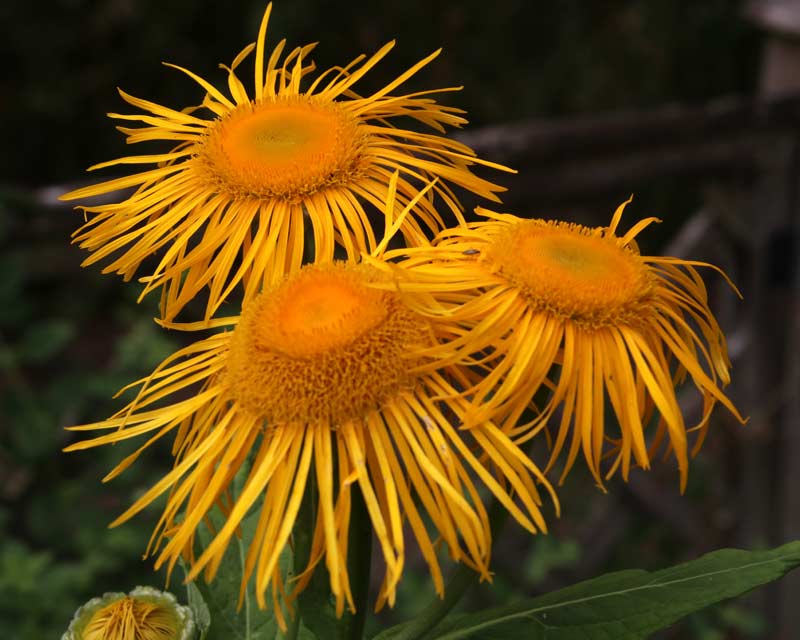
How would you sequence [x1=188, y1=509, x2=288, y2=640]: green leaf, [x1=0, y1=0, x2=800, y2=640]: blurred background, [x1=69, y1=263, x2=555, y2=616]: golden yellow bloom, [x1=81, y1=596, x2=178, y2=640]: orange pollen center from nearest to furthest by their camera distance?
1. [x1=69, y1=263, x2=555, y2=616]: golden yellow bloom
2. [x1=81, y1=596, x2=178, y2=640]: orange pollen center
3. [x1=188, y1=509, x2=288, y2=640]: green leaf
4. [x1=0, y1=0, x2=800, y2=640]: blurred background

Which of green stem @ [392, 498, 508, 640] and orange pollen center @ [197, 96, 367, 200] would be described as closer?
green stem @ [392, 498, 508, 640]

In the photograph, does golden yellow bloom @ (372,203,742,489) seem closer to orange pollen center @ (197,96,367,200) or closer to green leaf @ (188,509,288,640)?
orange pollen center @ (197,96,367,200)

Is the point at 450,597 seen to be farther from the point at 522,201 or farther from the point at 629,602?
the point at 522,201

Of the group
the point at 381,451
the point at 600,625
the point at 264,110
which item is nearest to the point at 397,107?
the point at 264,110

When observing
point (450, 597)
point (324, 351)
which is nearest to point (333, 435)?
point (324, 351)

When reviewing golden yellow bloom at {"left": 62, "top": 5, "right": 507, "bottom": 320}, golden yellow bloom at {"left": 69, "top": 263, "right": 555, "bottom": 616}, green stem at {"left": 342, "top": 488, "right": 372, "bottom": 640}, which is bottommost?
green stem at {"left": 342, "top": 488, "right": 372, "bottom": 640}

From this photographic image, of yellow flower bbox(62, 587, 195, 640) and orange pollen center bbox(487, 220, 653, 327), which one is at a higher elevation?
orange pollen center bbox(487, 220, 653, 327)

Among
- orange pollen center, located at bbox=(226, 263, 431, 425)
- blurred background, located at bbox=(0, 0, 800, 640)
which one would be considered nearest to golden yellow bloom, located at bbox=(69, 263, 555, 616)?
orange pollen center, located at bbox=(226, 263, 431, 425)

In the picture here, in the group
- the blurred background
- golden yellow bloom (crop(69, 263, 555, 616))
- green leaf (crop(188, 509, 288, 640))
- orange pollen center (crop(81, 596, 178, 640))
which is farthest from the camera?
the blurred background
